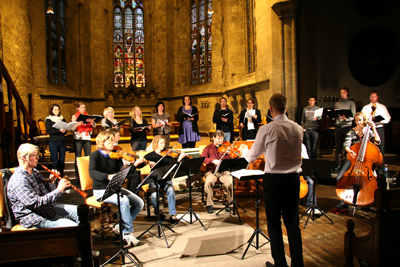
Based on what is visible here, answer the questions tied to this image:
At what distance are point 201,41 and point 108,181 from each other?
12567 mm

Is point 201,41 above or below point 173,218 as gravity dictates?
above

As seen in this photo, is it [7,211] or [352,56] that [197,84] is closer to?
[352,56]

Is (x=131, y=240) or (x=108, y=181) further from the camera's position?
(x=108, y=181)

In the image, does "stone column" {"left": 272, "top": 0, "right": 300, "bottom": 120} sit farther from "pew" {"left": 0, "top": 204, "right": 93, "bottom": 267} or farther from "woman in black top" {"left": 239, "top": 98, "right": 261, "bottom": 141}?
"pew" {"left": 0, "top": 204, "right": 93, "bottom": 267}

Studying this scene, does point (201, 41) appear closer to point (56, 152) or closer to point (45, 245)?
point (56, 152)

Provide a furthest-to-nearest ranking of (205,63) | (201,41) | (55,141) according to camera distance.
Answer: (201,41), (205,63), (55,141)

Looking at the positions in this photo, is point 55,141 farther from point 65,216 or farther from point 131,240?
point 131,240

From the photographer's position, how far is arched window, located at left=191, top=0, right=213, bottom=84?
14594 millimetres

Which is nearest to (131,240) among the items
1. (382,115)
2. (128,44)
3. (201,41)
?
(382,115)

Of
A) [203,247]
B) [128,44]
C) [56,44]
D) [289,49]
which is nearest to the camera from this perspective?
[203,247]

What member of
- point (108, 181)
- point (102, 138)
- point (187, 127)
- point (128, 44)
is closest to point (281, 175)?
point (108, 181)

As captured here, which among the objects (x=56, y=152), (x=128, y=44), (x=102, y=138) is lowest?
(x=56, y=152)

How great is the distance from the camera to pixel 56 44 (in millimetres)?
13516

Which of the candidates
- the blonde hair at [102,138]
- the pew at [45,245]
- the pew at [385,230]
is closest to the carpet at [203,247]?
the pew at [385,230]
